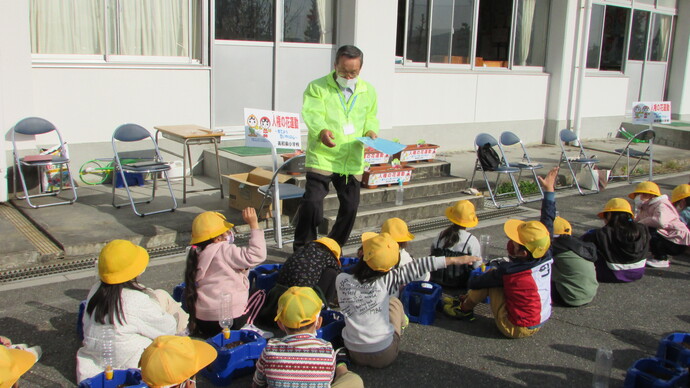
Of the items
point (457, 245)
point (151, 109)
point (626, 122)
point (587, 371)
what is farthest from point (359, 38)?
point (626, 122)

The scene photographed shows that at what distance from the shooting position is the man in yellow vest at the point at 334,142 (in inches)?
231

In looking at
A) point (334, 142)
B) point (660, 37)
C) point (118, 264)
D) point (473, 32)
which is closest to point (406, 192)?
point (334, 142)

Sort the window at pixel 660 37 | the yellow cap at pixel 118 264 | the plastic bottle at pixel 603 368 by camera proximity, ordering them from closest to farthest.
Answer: the yellow cap at pixel 118 264, the plastic bottle at pixel 603 368, the window at pixel 660 37

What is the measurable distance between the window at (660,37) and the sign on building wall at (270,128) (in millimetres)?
14218

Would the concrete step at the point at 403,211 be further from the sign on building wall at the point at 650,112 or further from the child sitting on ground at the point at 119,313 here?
the sign on building wall at the point at 650,112

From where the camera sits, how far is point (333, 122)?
19.4 feet

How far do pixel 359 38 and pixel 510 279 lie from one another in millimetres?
6795

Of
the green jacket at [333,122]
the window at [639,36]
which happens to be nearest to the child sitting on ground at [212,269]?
the green jacket at [333,122]

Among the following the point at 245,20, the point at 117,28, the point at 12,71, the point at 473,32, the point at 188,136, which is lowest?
the point at 188,136

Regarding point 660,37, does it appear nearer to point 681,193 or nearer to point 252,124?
point 681,193

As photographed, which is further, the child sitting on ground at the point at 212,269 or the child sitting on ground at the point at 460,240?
the child sitting on ground at the point at 460,240

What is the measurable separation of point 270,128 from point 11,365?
4243mm

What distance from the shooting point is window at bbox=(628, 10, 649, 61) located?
16.9 metres

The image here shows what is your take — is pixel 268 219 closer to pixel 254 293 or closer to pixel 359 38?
pixel 254 293
